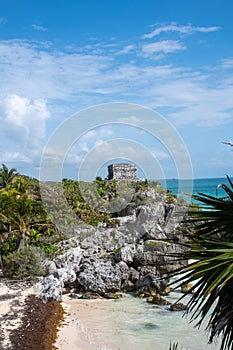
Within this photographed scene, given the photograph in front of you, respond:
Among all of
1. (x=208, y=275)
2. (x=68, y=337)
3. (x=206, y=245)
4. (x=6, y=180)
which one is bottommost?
(x=68, y=337)

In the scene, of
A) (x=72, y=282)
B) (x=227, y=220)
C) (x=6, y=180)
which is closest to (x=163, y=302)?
(x=72, y=282)

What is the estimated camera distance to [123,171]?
158ft

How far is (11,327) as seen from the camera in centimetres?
1558

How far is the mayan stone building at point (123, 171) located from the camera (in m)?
47.8

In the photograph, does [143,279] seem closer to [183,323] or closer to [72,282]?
[72,282]

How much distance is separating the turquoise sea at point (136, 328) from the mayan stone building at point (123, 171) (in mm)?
27775

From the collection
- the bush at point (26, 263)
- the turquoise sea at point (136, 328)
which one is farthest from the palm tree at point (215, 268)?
the bush at point (26, 263)

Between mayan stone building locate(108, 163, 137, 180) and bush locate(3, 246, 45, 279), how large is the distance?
24.9 m

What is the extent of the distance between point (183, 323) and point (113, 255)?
9568mm

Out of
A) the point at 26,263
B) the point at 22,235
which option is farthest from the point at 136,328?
the point at 22,235

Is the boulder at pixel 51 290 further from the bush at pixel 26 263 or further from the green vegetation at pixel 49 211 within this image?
the green vegetation at pixel 49 211

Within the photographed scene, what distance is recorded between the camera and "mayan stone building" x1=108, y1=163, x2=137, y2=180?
157ft

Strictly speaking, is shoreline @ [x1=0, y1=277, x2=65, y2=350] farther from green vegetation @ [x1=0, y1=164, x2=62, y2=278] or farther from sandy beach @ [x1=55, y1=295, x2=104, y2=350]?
green vegetation @ [x1=0, y1=164, x2=62, y2=278]

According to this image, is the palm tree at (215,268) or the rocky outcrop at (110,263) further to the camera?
the rocky outcrop at (110,263)
